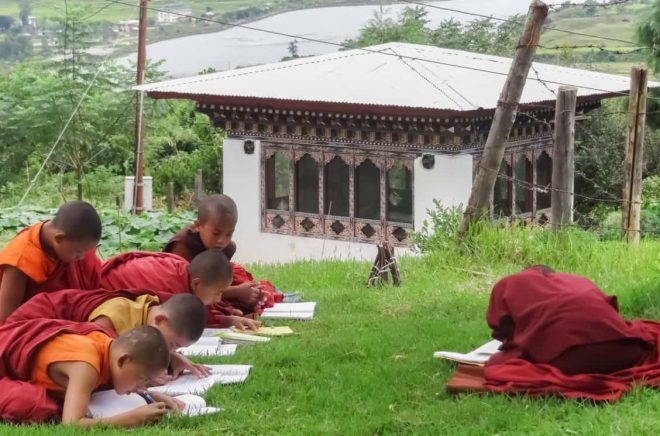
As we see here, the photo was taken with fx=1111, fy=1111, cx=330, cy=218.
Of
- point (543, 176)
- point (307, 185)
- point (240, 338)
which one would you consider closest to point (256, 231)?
point (307, 185)

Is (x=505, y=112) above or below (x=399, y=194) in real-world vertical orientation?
above

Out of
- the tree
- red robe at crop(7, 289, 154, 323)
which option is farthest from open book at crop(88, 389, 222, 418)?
Answer: the tree

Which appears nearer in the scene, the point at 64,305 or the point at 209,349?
the point at 64,305

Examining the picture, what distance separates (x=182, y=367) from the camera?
5.56m

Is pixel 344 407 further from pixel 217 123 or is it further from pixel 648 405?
pixel 217 123

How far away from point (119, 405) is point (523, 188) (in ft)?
49.7

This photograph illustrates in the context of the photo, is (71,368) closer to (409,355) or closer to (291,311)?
(409,355)

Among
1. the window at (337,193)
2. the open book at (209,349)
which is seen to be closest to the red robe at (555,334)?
the open book at (209,349)

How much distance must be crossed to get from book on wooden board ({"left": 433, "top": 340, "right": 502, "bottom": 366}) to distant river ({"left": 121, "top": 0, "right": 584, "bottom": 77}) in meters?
25.5

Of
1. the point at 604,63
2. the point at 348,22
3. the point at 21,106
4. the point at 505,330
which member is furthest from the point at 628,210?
the point at 604,63

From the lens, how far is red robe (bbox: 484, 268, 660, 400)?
16.6 ft

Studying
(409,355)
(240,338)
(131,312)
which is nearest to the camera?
(131,312)

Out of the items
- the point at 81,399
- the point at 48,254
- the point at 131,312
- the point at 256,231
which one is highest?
the point at 48,254

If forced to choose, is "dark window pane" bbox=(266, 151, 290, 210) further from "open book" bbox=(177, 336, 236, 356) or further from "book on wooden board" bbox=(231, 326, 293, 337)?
"open book" bbox=(177, 336, 236, 356)
